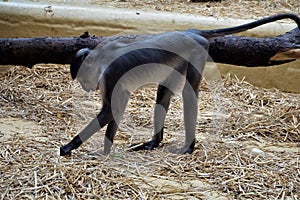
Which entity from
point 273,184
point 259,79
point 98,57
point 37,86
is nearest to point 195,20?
point 259,79

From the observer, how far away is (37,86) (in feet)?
13.3

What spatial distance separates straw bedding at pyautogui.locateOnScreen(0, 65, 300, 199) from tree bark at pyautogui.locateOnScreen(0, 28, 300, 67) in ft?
1.08

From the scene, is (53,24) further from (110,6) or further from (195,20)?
(195,20)

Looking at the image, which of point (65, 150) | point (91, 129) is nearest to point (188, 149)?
point (91, 129)

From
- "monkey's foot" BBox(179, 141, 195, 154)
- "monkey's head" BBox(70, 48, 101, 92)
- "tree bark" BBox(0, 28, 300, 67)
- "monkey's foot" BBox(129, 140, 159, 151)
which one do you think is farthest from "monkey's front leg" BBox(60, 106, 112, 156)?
"tree bark" BBox(0, 28, 300, 67)

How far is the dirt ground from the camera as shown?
88.0 inches

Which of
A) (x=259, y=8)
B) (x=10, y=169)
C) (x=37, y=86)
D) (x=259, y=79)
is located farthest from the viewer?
(x=259, y=8)

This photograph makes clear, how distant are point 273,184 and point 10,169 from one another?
3.93 ft

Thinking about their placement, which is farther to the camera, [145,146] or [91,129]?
[145,146]

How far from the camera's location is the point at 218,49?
345 centimetres

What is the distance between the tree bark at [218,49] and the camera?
327 cm

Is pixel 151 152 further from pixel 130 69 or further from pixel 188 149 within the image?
pixel 130 69

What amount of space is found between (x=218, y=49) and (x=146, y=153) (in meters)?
1.07

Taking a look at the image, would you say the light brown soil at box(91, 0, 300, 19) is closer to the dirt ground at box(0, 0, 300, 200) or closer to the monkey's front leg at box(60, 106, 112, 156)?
the dirt ground at box(0, 0, 300, 200)
